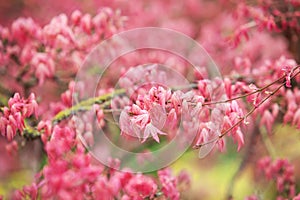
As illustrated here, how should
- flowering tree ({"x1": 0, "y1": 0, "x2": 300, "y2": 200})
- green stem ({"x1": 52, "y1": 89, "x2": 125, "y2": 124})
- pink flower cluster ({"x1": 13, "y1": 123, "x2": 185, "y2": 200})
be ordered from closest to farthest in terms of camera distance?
pink flower cluster ({"x1": 13, "y1": 123, "x2": 185, "y2": 200}) < flowering tree ({"x1": 0, "y1": 0, "x2": 300, "y2": 200}) < green stem ({"x1": 52, "y1": 89, "x2": 125, "y2": 124})

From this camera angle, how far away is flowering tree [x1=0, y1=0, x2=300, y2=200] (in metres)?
1.71

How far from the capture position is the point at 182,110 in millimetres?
1766

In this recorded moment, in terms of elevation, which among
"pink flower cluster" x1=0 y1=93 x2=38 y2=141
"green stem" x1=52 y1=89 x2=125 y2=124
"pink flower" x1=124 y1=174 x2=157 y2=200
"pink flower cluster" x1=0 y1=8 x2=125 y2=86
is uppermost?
"pink flower cluster" x1=0 y1=8 x2=125 y2=86

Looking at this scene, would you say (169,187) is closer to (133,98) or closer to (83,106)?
(133,98)

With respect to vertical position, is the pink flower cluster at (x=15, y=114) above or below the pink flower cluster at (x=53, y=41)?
below

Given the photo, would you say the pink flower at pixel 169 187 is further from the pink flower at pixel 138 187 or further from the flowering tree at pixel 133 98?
the pink flower at pixel 138 187

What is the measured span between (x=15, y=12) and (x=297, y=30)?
2620mm

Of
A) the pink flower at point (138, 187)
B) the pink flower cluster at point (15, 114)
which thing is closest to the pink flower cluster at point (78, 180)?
the pink flower at point (138, 187)

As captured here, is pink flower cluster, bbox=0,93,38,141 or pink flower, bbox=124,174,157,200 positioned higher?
pink flower cluster, bbox=0,93,38,141

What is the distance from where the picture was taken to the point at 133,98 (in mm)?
2172

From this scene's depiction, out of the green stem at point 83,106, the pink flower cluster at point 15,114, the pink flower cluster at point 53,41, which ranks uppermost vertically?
the pink flower cluster at point 53,41

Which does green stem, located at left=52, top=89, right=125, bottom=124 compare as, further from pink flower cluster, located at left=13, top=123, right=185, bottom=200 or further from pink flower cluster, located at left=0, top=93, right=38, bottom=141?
pink flower cluster, located at left=0, top=93, right=38, bottom=141

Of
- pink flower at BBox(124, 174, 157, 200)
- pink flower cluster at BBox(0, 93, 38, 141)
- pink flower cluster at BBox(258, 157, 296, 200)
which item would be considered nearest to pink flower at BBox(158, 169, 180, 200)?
pink flower at BBox(124, 174, 157, 200)

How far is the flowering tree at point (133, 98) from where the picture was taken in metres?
1.71
